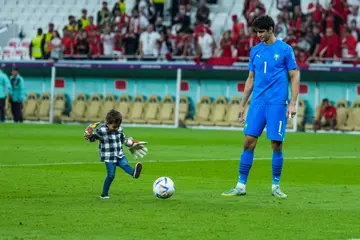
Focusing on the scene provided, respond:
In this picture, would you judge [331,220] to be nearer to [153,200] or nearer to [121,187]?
[153,200]

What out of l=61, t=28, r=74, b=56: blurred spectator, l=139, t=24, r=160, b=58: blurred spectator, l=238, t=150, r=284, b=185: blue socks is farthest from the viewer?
l=61, t=28, r=74, b=56: blurred spectator

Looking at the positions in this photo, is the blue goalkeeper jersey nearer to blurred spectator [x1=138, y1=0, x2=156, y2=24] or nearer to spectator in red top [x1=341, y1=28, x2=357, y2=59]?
spectator in red top [x1=341, y1=28, x2=357, y2=59]

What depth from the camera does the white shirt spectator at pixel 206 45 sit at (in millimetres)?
36531

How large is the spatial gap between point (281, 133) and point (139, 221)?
10.9 feet

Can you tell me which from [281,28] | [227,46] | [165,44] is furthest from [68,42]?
[281,28]

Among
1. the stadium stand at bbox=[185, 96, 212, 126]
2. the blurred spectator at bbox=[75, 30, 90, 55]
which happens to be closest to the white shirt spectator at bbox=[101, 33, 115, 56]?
the blurred spectator at bbox=[75, 30, 90, 55]

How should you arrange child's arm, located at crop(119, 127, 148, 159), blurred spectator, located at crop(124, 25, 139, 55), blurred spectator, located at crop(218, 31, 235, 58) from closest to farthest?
child's arm, located at crop(119, 127, 148, 159) → blurred spectator, located at crop(218, 31, 235, 58) → blurred spectator, located at crop(124, 25, 139, 55)

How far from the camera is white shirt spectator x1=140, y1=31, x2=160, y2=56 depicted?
122ft

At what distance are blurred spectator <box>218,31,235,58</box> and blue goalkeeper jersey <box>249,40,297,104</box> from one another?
22513 mm

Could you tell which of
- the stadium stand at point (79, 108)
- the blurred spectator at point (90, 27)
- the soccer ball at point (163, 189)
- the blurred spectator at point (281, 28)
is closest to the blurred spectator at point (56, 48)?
the blurred spectator at point (90, 27)

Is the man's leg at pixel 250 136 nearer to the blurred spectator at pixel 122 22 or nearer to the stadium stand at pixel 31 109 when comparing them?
the blurred spectator at pixel 122 22

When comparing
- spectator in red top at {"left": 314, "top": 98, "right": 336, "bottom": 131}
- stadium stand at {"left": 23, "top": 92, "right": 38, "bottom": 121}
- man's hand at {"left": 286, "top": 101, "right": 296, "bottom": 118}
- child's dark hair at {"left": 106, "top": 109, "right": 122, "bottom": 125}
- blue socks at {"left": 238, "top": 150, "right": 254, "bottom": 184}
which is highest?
man's hand at {"left": 286, "top": 101, "right": 296, "bottom": 118}

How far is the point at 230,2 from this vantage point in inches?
1608

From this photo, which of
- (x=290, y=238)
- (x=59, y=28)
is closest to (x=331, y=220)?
(x=290, y=238)
